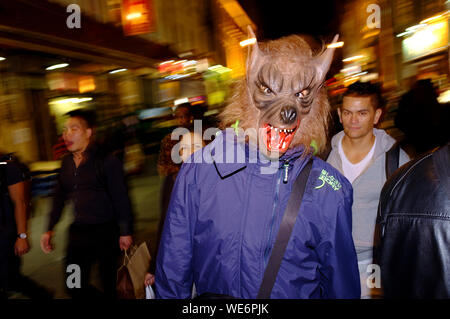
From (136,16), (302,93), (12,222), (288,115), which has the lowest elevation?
(12,222)

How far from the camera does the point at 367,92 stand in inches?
111

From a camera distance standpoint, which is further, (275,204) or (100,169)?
(100,169)

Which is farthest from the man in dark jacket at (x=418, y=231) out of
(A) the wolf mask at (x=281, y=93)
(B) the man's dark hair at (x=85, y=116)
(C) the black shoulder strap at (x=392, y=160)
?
(B) the man's dark hair at (x=85, y=116)

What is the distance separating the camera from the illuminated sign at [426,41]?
300 inches

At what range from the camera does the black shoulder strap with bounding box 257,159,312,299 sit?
1466 millimetres

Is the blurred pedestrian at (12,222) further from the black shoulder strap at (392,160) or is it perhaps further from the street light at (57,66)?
the street light at (57,66)

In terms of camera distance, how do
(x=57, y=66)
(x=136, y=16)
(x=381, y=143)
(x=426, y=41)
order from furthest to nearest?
(x=426, y=41)
(x=57, y=66)
(x=136, y=16)
(x=381, y=143)

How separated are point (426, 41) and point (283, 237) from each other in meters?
8.77

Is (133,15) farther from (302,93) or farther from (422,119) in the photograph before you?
(302,93)


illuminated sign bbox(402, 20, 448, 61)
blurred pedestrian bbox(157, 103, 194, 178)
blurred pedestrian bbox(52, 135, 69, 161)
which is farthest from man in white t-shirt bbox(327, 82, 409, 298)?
blurred pedestrian bbox(52, 135, 69, 161)

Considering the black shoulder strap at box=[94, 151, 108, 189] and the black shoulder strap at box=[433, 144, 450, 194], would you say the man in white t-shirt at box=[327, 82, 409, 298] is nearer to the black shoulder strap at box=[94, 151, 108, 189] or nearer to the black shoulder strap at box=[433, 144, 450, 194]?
the black shoulder strap at box=[433, 144, 450, 194]

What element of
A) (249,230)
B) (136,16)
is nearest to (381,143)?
(249,230)
